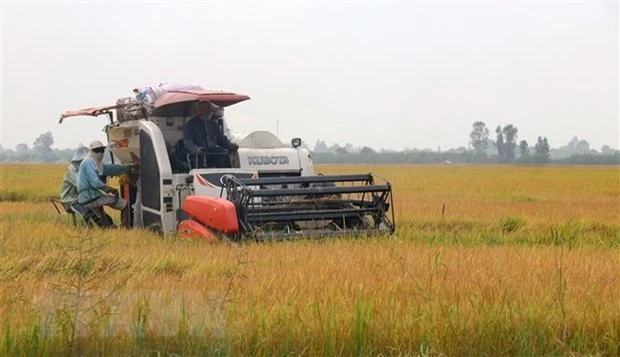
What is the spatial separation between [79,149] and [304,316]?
7514 millimetres

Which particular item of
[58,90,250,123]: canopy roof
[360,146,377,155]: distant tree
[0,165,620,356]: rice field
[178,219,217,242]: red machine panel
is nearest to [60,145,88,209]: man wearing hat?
[58,90,250,123]: canopy roof

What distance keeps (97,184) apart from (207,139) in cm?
167

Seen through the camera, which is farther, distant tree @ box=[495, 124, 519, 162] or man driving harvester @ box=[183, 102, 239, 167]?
distant tree @ box=[495, 124, 519, 162]

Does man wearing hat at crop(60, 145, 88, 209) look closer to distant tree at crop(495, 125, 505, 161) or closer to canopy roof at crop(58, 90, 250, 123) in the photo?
canopy roof at crop(58, 90, 250, 123)

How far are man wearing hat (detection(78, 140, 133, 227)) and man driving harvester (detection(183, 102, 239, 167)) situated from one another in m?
1.21

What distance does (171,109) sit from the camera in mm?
10133

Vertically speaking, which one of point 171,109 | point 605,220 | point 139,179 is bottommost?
point 605,220

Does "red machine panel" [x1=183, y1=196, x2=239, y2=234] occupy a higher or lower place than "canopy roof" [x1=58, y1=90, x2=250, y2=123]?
lower

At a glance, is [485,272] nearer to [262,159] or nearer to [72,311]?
[72,311]

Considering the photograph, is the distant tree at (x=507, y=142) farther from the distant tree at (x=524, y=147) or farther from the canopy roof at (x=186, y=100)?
the canopy roof at (x=186, y=100)

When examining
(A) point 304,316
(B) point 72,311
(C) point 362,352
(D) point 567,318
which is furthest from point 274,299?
(D) point 567,318

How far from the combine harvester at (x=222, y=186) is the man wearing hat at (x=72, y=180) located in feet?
1.48

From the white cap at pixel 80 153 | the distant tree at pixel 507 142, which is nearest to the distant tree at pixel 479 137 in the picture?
the distant tree at pixel 507 142

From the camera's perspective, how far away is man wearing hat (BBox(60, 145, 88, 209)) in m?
10.8
